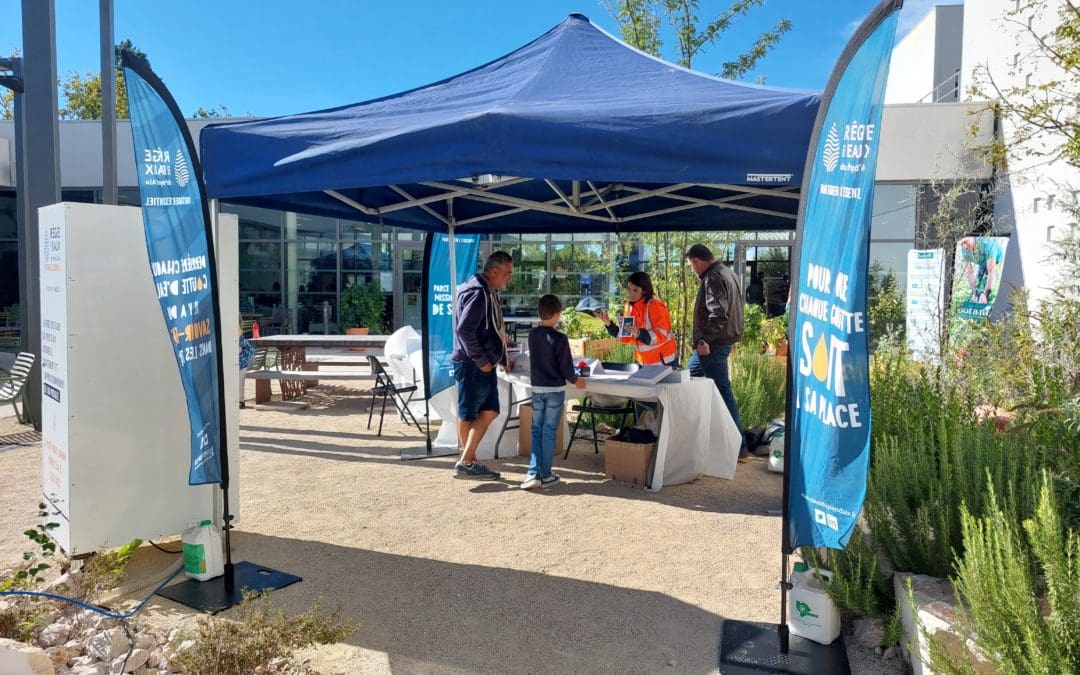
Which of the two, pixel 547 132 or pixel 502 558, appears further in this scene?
pixel 502 558

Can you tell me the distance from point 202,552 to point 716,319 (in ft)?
13.6

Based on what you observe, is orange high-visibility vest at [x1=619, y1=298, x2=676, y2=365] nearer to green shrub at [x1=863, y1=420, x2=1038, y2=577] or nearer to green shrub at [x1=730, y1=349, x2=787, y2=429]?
green shrub at [x1=730, y1=349, x2=787, y2=429]

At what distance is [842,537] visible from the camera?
2.84m

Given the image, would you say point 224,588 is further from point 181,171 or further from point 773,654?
point 773,654

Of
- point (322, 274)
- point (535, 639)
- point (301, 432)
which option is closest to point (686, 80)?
point (535, 639)

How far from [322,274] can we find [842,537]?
17.9m

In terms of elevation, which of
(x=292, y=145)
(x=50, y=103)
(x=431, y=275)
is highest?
(x=50, y=103)

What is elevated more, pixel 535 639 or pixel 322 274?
pixel 322 274

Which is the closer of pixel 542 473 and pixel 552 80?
pixel 552 80

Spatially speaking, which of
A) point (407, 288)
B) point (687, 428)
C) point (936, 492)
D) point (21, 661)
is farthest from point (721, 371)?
point (407, 288)

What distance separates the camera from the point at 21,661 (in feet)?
8.64

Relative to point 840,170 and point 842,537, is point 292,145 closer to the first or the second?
point 840,170

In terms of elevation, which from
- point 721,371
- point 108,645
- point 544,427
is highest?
point 721,371

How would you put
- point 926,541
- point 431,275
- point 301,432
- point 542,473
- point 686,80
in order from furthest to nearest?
1. point 301,432
2. point 431,275
3. point 542,473
4. point 686,80
5. point 926,541
